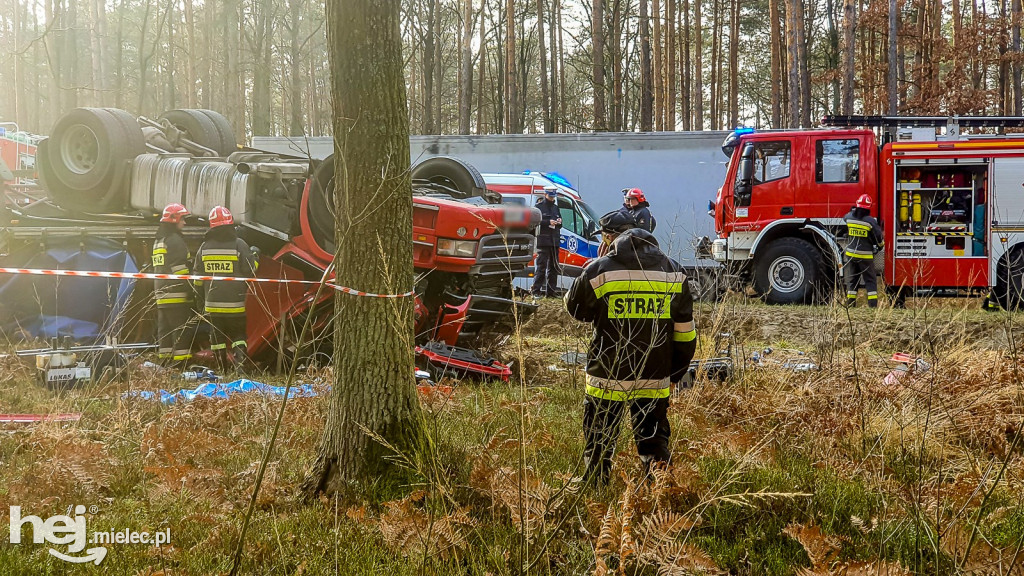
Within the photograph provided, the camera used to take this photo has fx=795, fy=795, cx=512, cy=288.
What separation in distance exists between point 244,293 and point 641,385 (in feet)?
15.0

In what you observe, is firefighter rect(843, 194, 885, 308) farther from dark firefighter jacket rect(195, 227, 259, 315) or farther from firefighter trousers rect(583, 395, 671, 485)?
dark firefighter jacket rect(195, 227, 259, 315)

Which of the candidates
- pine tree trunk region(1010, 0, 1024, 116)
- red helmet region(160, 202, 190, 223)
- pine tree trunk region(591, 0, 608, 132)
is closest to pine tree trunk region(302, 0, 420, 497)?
red helmet region(160, 202, 190, 223)

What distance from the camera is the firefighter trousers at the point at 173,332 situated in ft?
23.4

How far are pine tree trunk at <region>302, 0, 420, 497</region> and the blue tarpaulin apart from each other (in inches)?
186

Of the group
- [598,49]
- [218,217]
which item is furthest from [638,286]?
[598,49]

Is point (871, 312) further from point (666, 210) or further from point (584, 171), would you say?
point (584, 171)

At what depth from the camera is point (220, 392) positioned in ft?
19.5

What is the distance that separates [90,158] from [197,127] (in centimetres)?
124

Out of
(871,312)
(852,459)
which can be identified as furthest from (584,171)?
(852,459)

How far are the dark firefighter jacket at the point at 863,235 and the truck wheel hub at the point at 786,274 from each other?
3.09 ft

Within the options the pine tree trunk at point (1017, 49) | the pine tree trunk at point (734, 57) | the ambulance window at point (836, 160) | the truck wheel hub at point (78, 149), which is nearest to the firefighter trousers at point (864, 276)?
the ambulance window at point (836, 160)

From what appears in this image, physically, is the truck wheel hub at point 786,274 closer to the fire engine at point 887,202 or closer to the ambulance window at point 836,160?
the fire engine at point 887,202

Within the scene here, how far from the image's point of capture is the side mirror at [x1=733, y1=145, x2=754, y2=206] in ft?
36.9

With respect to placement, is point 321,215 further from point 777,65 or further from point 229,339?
point 777,65
